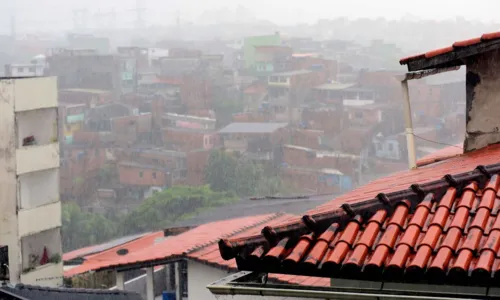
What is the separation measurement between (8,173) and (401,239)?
710 inches

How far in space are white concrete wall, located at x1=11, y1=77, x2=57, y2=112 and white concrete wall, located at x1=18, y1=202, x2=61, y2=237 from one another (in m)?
2.31

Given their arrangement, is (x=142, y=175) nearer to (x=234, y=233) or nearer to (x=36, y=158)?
(x=36, y=158)

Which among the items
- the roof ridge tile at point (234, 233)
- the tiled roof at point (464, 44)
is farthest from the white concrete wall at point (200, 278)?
the tiled roof at point (464, 44)

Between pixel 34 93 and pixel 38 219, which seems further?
pixel 34 93

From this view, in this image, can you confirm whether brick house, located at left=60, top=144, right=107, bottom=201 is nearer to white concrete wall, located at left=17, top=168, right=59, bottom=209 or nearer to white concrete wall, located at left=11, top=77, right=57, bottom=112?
white concrete wall, located at left=17, top=168, right=59, bottom=209

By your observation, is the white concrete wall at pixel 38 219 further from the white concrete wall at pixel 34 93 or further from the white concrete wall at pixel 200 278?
the white concrete wall at pixel 200 278

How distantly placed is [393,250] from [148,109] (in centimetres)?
6036

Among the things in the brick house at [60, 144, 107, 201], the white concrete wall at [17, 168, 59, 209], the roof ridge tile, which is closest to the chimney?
the roof ridge tile

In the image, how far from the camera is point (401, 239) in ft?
11.4

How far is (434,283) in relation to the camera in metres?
3.26

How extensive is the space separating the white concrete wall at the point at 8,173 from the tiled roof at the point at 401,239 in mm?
17244

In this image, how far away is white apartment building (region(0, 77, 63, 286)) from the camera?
66.4 ft

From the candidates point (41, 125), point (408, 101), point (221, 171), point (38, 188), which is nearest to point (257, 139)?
point (221, 171)

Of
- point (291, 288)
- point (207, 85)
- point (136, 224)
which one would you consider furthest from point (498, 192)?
point (207, 85)
